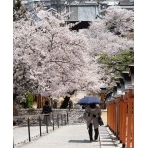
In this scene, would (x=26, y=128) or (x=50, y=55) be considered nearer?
(x=26, y=128)

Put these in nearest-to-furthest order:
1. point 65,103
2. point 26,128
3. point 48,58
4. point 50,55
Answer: point 26,128 < point 48,58 < point 50,55 < point 65,103

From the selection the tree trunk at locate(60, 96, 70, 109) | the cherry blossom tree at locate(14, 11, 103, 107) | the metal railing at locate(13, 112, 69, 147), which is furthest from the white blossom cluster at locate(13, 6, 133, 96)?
the tree trunk at locate(60, 96, 70, 109)

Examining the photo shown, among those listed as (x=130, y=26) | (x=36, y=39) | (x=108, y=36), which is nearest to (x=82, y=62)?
(x=36, y=39)

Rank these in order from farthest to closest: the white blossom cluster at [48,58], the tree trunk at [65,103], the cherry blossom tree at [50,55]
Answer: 1. the tree trunk at [65,103]
2. the cherry blossom tree at [50,55]
3. the white blossom cluster at [48,58]

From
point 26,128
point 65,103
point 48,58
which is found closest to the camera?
point 26,128

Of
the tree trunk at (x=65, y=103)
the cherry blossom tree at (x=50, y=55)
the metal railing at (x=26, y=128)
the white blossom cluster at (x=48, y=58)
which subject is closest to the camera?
the metal railing at (x=26, y=128)

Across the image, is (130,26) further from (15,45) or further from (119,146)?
(119,146)


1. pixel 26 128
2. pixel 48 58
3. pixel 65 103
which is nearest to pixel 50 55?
pixel 48 58

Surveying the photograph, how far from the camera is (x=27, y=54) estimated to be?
24547 millimetres

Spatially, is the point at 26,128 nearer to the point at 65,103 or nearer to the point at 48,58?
the point at 48,58

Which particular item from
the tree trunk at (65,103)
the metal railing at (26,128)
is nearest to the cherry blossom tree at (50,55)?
the metal railing at (26,128)

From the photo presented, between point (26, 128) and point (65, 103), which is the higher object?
point (65, 103)

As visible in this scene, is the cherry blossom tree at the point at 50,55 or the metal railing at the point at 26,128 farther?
the cherry blossom tree at the point at 50,55

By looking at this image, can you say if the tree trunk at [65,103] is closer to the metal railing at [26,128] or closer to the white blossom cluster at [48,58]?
the white blossom cluster at [48,58]
